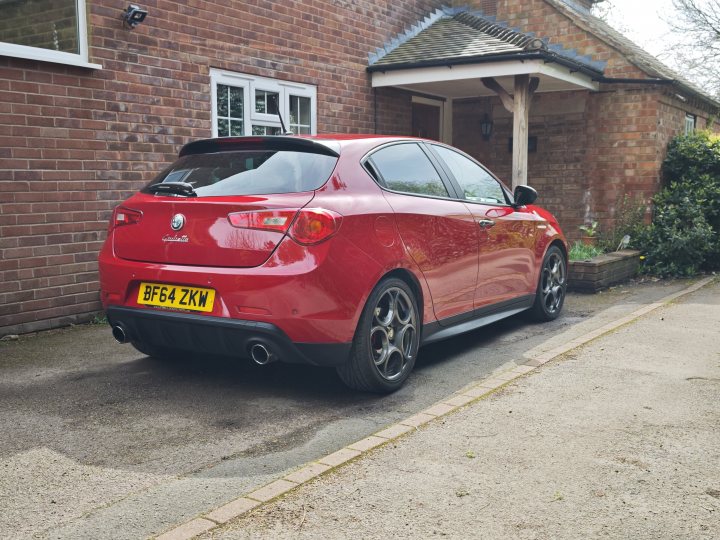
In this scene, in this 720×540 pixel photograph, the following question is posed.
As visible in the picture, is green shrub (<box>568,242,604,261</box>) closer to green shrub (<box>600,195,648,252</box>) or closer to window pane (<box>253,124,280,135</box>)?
green shrub (<box>600,195,648,252</box>)

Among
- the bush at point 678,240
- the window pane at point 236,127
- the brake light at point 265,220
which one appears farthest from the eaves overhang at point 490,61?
the brake light at point 265,220

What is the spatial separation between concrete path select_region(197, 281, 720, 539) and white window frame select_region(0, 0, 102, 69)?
16.3 feet

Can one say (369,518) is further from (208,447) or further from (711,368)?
(711,368)

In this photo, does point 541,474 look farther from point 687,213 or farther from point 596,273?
point 687,213

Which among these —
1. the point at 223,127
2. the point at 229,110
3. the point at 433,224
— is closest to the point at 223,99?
the point at 229,110

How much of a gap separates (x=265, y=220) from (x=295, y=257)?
278 mm

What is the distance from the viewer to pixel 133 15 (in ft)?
24.8

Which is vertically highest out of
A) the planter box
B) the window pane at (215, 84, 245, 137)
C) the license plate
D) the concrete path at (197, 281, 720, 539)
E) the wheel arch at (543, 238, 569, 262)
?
the window pane at (215, 84, 245, 137)

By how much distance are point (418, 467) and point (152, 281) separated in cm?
203

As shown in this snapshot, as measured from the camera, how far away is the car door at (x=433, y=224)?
495 cm

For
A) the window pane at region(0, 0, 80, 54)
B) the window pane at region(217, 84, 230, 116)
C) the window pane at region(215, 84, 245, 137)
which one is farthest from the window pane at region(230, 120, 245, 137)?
the window pane at region(0, 0, 80, 54)

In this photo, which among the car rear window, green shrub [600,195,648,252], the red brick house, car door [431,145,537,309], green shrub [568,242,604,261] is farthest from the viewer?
green shrub [600,195,648,252]

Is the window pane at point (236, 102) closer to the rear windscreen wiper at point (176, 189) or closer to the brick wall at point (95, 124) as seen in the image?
the brick wall at point (95, 124)

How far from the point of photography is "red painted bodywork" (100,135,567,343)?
4180 mm
